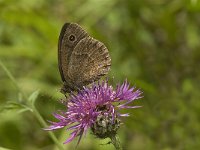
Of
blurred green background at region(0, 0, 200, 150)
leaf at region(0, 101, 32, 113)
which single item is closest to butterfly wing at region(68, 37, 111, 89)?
leaf at region(0, 101, 32, 113)

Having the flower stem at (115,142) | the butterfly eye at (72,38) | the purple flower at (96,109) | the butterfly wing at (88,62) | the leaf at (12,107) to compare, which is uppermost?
the butterfly eye at (72,38)

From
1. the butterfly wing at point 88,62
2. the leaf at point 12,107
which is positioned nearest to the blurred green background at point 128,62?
the leaf at point 12,107

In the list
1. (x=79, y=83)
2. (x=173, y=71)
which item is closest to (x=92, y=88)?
(x=79, y=83)

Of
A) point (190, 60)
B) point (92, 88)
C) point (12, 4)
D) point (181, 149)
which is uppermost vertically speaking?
point (12, 4)

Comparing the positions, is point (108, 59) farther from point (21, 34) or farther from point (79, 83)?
point (21, 34)

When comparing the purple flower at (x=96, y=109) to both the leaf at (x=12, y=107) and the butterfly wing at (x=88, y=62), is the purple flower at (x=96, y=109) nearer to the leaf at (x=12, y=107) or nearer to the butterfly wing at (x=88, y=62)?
the butterfly wing at (x=88, y=62)

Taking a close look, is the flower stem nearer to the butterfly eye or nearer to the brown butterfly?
the brown butterfly

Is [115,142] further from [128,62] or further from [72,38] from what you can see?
[128,62]
